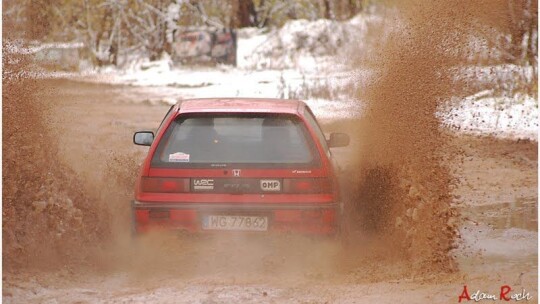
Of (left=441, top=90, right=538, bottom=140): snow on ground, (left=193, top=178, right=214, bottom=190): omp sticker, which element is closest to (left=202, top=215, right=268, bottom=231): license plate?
(left=193, top=178, right=214, bottom=190): omp sticker

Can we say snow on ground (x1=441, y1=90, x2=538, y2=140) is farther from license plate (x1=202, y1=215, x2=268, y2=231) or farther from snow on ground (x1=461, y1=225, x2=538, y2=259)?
license plate (x1=202, y1=215, x2=268, y2=231)

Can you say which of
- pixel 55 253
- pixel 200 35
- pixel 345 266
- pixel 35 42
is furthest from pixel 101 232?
pixel 200 35

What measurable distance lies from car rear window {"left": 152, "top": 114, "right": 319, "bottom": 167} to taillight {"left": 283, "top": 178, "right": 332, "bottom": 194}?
0.46ft

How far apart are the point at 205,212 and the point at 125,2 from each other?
97.6 feet

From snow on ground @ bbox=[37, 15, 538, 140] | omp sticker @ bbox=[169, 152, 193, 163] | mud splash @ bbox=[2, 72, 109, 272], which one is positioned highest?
omp sticker @ bbox=[169, 152, 193, 163]

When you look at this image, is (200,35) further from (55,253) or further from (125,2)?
(55,253)

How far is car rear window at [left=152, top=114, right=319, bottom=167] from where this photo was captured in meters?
7.36

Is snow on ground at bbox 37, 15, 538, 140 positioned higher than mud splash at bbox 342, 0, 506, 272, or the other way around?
mud splash at bbox 342, 0, 506, 272

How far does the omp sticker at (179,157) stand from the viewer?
7.38 m

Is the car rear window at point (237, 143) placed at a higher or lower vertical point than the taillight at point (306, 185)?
higher

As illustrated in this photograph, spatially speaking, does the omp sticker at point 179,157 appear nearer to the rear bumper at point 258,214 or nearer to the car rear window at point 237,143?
the car rear window at point 237,143

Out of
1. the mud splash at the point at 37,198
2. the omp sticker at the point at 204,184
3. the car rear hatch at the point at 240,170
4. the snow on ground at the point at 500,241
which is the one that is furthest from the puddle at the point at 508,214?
the mud splash at the point at 37,198

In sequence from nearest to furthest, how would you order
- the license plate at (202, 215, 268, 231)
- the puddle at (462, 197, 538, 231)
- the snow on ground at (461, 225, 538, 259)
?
the license plate at (202, 215, 268, 231) < the snow on ground at (461, 225, 538, 259) < the puddle at (462, 197, 538, 231)

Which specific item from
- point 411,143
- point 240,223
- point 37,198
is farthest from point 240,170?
point 411,143
